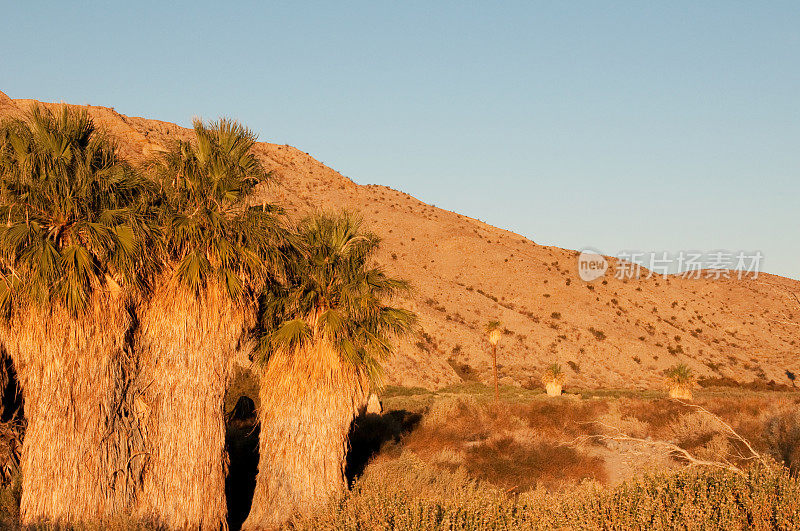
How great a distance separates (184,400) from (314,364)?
290 cm

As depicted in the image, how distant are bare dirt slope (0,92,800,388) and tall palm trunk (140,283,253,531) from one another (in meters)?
26.5

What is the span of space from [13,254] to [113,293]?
1.86m

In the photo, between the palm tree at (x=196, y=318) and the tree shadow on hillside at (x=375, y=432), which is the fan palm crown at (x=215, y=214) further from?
the tree shadow on hillside at (x=375, y=432)

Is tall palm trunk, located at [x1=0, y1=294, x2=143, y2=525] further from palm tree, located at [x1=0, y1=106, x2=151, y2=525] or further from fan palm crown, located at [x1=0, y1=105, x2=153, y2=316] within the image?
fan palm crown, located at [x1=0, y1=105, x2=153, y2=316]

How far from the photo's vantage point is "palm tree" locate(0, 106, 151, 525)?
455 inches

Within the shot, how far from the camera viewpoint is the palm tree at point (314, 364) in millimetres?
14164

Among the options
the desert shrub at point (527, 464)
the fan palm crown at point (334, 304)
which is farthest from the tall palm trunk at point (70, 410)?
the desert shrub at point (527, 464)

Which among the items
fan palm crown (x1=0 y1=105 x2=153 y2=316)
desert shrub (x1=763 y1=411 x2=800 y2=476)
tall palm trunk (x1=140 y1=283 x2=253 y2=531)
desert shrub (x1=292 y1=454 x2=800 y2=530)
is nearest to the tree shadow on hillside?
tall palm trunk (x1=140 y1=283 x2=253 y2=531)

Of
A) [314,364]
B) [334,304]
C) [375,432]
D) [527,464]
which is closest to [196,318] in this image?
[314,364]

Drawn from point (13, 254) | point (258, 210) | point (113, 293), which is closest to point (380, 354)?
point (258, 210)

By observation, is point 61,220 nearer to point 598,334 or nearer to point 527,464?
point 527,464

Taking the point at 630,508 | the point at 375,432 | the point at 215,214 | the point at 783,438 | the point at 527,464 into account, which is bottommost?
the point at 375,432

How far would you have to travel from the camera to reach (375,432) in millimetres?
23812

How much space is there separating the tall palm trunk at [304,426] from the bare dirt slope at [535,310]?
2586 cm
